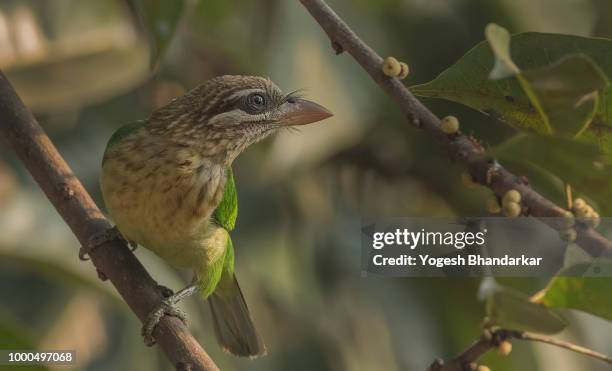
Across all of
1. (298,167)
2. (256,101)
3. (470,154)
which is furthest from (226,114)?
(298,167)

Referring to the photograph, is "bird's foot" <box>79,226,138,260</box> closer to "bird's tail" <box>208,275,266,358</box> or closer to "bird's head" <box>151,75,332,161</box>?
"bird's head" <box>151,75,332,161</box>

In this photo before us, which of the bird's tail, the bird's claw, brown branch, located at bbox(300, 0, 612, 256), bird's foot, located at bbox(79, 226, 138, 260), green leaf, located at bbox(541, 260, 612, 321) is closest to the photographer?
brown branch, located at bbox(300, 0, 612, 256)

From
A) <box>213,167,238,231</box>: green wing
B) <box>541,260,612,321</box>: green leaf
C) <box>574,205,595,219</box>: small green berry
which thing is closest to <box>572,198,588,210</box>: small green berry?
<box>574,205,595,219</box>: small green berry

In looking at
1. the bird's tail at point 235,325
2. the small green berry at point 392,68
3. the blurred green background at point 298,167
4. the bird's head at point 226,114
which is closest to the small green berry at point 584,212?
the small green berry at point 392,68

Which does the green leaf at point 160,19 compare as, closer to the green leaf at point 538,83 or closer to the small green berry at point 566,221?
the green leaf at point 538,83

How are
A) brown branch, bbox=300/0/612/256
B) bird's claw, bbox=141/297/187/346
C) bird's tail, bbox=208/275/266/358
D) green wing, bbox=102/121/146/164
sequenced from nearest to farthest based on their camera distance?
brown branch, bbox=300/0/612/256 < bird's claw, bbox=141/297/187/346 < green wing, bbox=102/121/146/164 < bird's tail, bbox=208/275/266/358

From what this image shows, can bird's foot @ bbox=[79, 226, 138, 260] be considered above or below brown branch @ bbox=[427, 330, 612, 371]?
below
